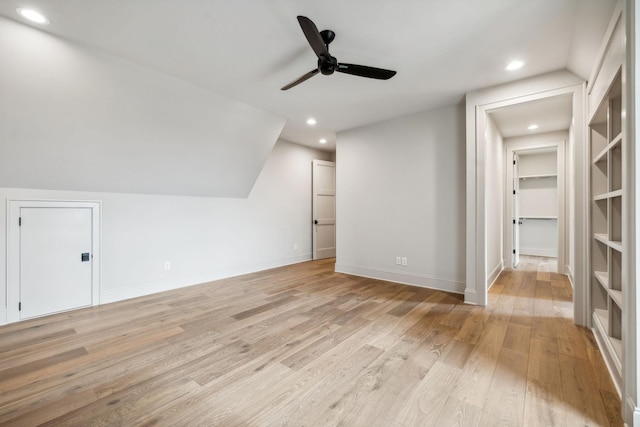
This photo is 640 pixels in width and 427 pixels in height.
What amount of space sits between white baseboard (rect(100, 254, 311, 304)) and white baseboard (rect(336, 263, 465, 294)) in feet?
5.38

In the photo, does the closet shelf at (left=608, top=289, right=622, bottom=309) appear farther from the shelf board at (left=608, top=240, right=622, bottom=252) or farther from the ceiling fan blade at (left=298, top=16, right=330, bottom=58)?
the ceiling fan blade at (left=298, top=16, right=330, bottom=58)

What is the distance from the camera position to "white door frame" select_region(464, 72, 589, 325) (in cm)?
265

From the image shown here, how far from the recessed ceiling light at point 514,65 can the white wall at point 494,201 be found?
1.00 meters

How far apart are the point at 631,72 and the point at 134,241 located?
4800 mm

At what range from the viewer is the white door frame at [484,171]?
265 centimetres

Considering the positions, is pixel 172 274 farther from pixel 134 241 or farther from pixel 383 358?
pixel 383 358

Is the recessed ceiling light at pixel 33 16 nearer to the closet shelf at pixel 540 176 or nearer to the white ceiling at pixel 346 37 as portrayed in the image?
the white ceiling at pixel 346 37

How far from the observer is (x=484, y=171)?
3.25 metres

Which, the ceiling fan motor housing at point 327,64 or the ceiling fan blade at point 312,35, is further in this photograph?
the ceiling fan motor housing at point 327,64

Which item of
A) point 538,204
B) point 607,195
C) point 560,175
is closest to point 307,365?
point 607,195

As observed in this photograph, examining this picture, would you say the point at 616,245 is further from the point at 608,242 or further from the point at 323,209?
the point at 323,209

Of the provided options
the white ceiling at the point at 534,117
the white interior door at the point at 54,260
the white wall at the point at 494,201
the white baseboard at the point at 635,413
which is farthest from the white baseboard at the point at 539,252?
the white interior door at the point at 54,260

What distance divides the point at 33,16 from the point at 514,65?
4.14 metres

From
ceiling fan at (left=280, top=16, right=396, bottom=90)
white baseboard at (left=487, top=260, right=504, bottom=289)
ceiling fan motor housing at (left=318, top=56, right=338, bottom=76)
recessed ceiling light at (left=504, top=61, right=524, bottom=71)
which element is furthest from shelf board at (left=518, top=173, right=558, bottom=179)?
ceiling fan motor housing at (left=318, top=56, right=338, bottom=76)
